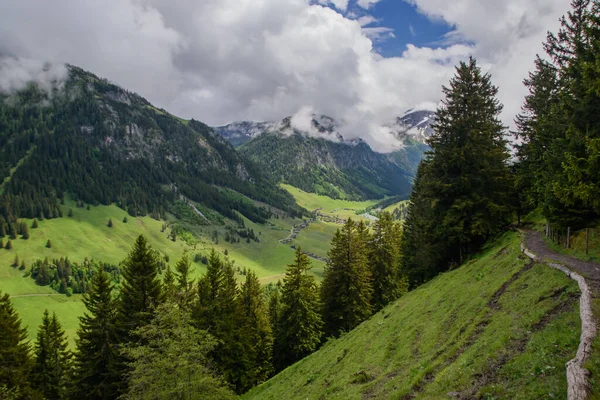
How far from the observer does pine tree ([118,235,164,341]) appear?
1710 inches

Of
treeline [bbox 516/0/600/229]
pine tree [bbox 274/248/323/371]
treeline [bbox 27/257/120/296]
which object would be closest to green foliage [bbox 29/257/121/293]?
treeline [bbox 27/257/120/296]

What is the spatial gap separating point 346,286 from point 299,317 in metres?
8.61

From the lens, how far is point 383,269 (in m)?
61.4

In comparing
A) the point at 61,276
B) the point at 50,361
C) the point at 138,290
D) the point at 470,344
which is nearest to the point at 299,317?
the point at 138,290

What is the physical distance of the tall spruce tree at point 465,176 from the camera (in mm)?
40125

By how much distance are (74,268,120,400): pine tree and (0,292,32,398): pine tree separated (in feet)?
18.3

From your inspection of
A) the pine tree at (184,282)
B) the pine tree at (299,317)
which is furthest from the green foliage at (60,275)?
the pine tree at (299,317)

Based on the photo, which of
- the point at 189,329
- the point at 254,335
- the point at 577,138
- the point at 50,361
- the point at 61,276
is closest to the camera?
the point at 577,138

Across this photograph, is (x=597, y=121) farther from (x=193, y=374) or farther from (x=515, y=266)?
(x=193, y=374)

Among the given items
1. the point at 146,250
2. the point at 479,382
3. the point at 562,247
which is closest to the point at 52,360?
the point at 146,250

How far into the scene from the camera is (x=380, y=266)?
202 feet

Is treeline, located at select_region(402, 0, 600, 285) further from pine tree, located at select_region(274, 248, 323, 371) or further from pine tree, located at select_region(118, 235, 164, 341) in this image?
pine tree, located at select_region(118, 235, 164, 341)

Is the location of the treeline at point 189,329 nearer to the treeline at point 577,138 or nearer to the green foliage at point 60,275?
the treeline at point 577,138

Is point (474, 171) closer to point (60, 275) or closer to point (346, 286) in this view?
point (346, 286)
